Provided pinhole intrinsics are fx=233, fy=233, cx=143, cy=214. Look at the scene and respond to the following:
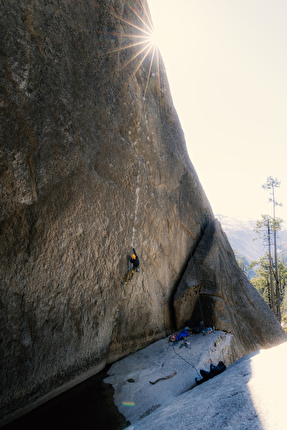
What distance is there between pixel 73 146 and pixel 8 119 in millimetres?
1731

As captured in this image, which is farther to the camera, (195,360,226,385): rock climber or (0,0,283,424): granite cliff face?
(195,360,226,385): rock climber

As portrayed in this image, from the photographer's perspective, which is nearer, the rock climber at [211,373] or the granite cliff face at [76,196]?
the granite cliff face at [76,196]

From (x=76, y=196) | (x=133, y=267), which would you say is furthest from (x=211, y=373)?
(x=76, y=196)

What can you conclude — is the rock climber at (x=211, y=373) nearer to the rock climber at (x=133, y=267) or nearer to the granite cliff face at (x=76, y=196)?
the granite cliff face at (x=76, y=196)

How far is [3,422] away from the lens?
510 cm

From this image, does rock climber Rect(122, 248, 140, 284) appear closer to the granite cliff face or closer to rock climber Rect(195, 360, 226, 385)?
the granite cliff face

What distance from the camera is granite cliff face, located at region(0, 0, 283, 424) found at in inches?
218

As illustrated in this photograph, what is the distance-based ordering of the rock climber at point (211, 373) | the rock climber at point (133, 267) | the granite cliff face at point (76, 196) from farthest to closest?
the rock climber at point (133, 267)
the rock climber at point (211, 373)
the granite cliff face at point (76, 196)

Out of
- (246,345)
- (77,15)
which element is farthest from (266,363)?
(77,15)

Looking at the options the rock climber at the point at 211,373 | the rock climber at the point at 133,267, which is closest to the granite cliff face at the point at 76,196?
the rock climber at the point at 133,267

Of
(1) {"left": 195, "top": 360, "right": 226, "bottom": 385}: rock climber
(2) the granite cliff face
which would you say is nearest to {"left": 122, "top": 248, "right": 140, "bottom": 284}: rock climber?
(2) the granite cliff face

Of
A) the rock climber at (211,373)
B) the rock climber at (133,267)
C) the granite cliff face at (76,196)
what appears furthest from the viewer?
the rock climber at (133,267)

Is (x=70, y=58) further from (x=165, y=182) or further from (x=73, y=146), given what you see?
(x=165, y=182)

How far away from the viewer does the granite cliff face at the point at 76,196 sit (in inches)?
218
